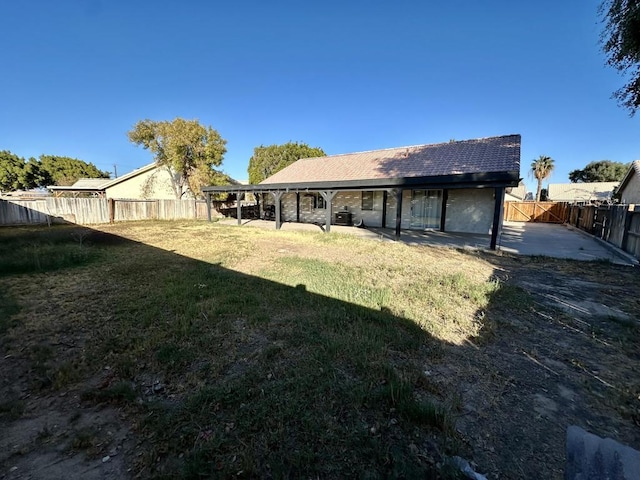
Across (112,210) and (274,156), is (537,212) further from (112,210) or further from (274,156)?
(112,210)

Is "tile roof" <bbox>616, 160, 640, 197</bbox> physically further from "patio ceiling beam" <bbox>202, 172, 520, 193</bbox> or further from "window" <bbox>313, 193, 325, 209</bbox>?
"window" <bbox>313, 193, 325, 209</bbox>

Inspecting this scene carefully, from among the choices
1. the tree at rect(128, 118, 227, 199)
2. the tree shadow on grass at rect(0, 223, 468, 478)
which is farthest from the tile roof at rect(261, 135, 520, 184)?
the tree shadow on grass at rect(0, 223, 468, 478)

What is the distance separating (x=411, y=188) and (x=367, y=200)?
4.75 metres

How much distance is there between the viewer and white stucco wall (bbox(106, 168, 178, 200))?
948 inches

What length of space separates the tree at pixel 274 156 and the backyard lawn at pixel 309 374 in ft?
93.8

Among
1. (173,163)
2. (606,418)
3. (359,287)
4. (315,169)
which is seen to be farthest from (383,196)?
(173,163)

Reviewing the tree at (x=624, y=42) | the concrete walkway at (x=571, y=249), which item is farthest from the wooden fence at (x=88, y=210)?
the tree at (x=624, y=42)

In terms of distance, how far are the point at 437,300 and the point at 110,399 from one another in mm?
4350

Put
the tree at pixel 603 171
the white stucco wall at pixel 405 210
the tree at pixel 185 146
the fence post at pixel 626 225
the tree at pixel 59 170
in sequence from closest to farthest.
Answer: the fence post at pixel 626 225, the white stucco wall at pixel 405 210, the tree at pixel 185 146, the tree at pixel 59 170, the tree at pixel 603 171

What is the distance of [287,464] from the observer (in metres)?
1.79

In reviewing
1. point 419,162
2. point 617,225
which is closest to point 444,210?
point 419,162

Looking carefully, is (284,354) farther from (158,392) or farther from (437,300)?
(437,300)

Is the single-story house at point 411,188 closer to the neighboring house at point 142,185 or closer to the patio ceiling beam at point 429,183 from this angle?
the patio ceiling beam at point 429,183

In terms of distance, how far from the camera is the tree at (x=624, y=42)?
5426mm
